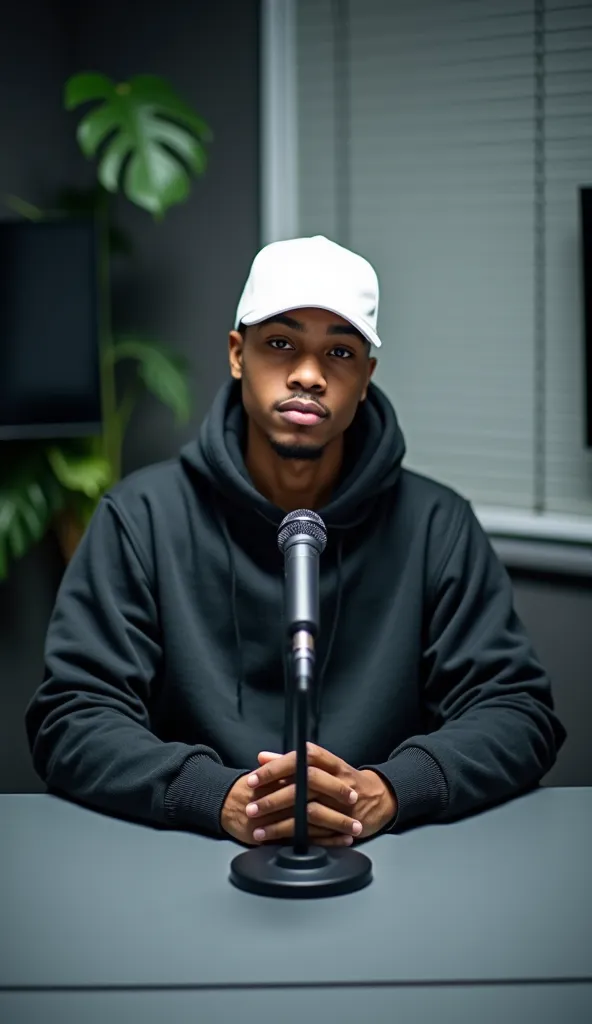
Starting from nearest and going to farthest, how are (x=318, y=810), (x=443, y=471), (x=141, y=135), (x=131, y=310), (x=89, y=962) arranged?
(x=89, y=962), (x=318, y=810), (x=141, y=135), (x=443, y=471), (x=131, y=310)

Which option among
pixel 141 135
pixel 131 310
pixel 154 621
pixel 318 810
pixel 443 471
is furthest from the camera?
pixel 131 310

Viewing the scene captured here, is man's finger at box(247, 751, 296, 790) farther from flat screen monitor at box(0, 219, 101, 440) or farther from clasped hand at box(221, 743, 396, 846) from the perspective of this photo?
flat screen monitor at box(0, 219, 101, 440)

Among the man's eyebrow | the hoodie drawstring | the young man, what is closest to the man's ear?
the young man

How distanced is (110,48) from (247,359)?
217 centimetres

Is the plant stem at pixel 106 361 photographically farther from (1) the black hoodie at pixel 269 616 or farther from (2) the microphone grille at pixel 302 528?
(2) the microphone grille at pixel 302 528

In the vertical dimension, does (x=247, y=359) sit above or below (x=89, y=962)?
above

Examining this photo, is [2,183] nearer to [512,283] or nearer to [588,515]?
[512,283]

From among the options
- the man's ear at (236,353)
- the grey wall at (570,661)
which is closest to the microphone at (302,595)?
the man's ear at (236,353)

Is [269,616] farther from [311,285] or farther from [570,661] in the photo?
[570,661]

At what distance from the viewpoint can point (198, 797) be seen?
136 centimetres

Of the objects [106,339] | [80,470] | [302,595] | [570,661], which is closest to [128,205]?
[106,339]

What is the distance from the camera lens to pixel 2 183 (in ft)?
10.7

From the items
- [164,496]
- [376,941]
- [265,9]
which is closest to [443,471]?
[265,9]

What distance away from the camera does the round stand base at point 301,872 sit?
3.85 feet
